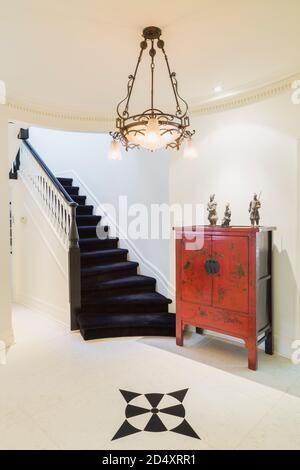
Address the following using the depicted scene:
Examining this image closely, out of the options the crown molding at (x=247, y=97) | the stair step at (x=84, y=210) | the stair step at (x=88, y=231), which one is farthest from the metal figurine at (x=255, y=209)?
the stair step at (x=84, y=210)

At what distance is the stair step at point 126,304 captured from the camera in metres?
3.90

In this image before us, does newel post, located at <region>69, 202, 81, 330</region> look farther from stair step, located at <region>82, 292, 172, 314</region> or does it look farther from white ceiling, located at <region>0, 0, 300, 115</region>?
white ceiling, located at <region>0, 0, 300, 115</region>

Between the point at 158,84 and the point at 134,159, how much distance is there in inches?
74.9

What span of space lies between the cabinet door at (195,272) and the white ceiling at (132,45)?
1634mm

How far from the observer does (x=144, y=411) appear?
7.02 feet

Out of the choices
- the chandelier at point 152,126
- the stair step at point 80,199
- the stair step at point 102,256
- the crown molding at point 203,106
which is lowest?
the stair step at point 102,256

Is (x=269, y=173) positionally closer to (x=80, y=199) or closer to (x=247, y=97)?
(x=247, y=97)

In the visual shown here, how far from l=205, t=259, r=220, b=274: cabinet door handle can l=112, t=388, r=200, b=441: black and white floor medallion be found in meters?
1.14

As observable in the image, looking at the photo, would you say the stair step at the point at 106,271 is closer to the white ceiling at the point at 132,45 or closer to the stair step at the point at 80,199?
the stair step at the point at 80,199

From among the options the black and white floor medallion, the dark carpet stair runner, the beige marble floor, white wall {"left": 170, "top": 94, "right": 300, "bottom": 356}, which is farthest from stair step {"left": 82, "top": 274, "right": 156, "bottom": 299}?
the black and white floor medallion

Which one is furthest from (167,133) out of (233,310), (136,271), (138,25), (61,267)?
(136,271)

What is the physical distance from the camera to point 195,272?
3.17 metres

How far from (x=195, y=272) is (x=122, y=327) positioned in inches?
46.1

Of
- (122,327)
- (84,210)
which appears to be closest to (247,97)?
(122,327)
